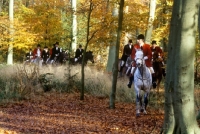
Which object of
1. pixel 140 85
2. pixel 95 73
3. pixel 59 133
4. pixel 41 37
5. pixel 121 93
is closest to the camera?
pixel 59 133

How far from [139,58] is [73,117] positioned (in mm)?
2546

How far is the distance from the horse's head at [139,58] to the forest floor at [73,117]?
1.57 meters

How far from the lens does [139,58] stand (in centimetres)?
1082

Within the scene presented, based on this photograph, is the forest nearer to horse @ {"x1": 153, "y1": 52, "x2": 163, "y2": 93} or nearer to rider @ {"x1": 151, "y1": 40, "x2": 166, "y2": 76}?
horse @ {"x1": 153, "y1": 52, "x2": 163, "y2": 93}

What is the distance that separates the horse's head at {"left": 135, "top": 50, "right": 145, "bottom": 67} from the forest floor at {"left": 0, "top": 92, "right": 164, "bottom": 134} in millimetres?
1568

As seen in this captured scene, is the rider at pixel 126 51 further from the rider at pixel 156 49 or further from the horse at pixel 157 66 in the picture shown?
the rider at pixel 156 49

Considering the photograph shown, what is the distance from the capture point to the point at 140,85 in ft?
37.6

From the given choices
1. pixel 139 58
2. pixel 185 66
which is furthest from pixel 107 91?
pixel 185 66

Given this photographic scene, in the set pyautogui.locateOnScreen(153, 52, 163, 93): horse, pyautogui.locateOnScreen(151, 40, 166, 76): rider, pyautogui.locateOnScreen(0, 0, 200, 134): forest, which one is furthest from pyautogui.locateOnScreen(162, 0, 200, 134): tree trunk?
pyautogui.locateOnScreen(153, 52, 163, 93): horse

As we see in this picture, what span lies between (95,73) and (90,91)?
1.55 m

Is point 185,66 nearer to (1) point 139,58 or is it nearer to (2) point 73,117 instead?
(1) point 139,58

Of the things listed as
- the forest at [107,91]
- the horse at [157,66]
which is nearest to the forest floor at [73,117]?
the forest at [107,91]

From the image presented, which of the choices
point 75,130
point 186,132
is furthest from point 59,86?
point 186,132

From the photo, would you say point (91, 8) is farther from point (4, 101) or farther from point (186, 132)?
point (186, 132)
